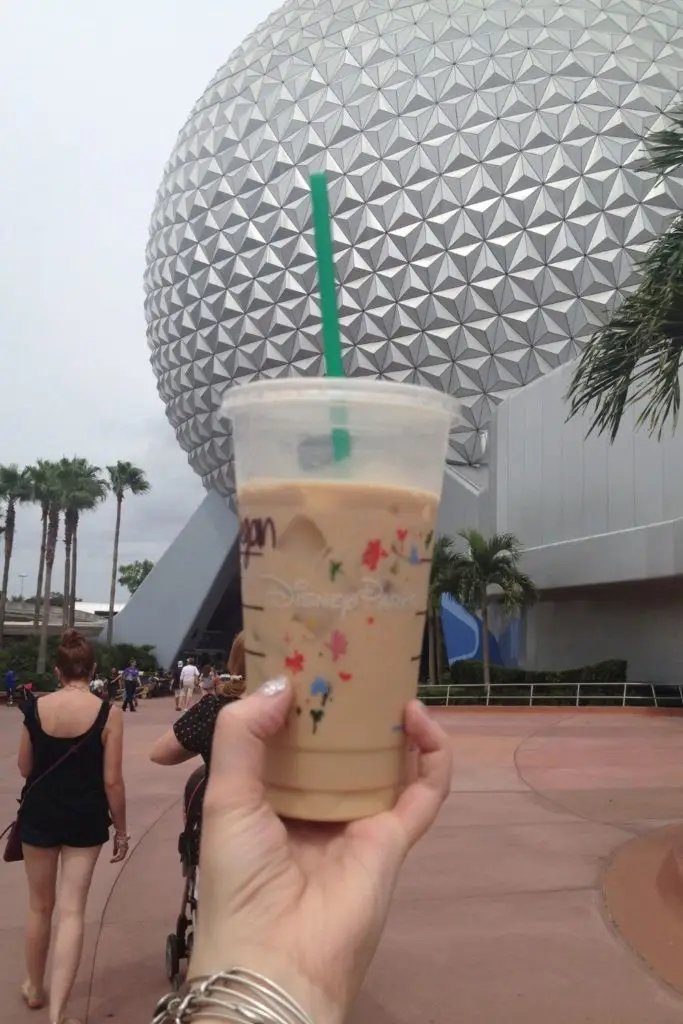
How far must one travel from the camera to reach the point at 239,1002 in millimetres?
1420

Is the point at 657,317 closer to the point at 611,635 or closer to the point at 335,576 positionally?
the point at 335,576

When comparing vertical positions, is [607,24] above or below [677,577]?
above

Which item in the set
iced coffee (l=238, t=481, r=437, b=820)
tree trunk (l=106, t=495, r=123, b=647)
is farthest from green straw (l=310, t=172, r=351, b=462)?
tree trunk (l=106, t=495, r=123, b=647)

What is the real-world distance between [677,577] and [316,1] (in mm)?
23613

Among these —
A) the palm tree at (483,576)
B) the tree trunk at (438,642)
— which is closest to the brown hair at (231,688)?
the palm tree at (483,576)

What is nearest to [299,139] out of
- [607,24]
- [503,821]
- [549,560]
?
[607,24]

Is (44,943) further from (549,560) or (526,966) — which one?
(549,560)

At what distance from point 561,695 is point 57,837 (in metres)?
14.8

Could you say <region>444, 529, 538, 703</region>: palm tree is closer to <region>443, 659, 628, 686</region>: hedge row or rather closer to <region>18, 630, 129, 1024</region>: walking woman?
<region>443, 659, 628, 686</region>: hedge row

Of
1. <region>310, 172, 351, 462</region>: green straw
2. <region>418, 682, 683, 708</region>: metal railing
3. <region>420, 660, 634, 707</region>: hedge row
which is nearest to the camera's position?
<region>310, 172, 351, 462</region>: green straw

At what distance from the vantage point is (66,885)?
350 centimetres

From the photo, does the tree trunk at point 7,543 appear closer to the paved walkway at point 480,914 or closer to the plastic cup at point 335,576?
the paved walkway at point 480,914

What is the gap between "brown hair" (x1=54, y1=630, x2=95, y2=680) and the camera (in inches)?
146

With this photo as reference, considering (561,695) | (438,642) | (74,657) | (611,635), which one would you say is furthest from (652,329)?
(438,642)
